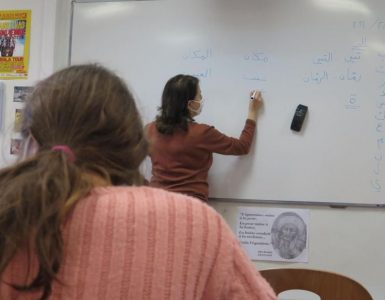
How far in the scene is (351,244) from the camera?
2.12 m

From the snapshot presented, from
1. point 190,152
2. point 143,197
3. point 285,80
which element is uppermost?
point 285,80

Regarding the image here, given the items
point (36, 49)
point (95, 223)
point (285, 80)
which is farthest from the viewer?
point (36, 49)

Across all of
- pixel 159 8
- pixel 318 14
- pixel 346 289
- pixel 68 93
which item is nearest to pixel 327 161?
pixel 318 14

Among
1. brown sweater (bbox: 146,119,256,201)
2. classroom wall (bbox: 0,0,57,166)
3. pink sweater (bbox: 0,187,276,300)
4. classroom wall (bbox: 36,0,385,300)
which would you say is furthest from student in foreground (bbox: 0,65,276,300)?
classroom wall (bbox: 0,0,57,166)

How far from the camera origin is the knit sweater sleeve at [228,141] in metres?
2.10

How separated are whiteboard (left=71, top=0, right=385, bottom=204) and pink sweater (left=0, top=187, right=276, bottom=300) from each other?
1416 mm

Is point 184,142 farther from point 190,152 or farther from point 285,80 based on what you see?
point 285,80

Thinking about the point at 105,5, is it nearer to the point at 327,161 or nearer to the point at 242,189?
the point at 242,189

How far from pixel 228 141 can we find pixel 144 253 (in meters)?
1.47

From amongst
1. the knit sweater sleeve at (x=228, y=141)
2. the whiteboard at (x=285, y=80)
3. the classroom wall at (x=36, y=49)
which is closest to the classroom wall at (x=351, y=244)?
the whiteboard at (x=285, y=80)

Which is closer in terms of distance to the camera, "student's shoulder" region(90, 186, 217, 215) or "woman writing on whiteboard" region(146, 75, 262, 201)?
"student's shoulder" region(90, 186, 217, 215)

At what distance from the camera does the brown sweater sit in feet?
6.83

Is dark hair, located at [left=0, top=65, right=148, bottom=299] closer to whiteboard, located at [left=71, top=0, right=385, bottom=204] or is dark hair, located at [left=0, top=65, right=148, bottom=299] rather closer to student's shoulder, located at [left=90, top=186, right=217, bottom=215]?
student's shoulder, located at [left=90, top=186, right=217, bottom=215]

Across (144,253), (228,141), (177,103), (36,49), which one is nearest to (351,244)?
(228,141)
